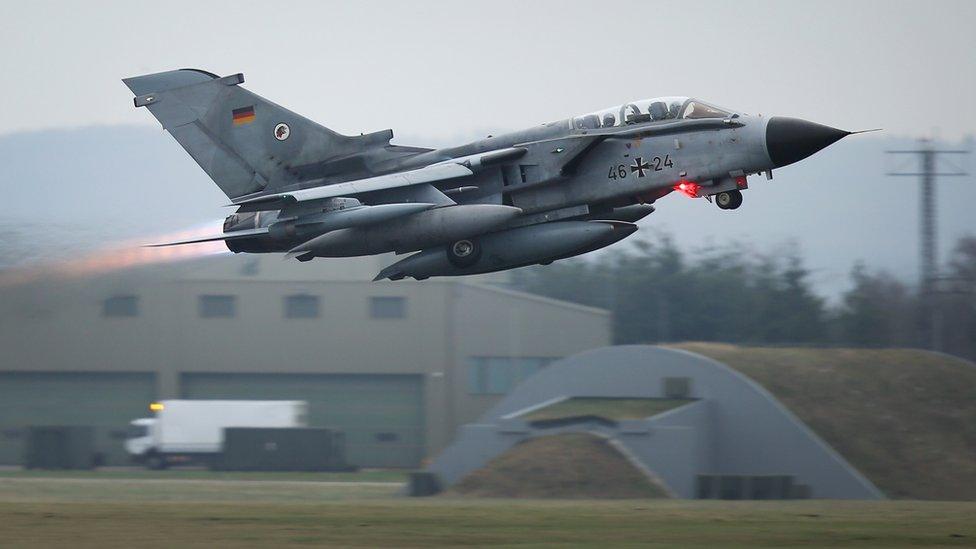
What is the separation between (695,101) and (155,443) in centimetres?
3473

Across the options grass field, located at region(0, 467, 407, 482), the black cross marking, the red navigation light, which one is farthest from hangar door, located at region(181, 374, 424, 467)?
the red navigation light

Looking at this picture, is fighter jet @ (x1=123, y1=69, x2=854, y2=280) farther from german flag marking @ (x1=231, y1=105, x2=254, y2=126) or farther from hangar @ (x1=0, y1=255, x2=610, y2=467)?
hangar @ (x1=0, y1=255, x2=610, y2=467)

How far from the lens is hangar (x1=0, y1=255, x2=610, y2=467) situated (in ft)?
173

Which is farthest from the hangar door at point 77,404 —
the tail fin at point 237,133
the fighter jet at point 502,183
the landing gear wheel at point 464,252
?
the landing gear wheel at point 464,252

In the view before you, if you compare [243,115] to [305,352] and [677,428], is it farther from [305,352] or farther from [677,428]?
[305,352]

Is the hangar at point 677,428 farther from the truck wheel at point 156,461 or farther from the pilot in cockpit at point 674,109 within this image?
the pilot in cockpit at point 674,109

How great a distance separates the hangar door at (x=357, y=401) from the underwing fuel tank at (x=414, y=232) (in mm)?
33716

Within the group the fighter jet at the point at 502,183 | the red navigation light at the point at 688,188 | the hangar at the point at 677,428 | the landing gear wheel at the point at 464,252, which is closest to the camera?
the fighter jet at the point at 502,183

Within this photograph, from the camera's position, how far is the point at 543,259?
2347 centimetres

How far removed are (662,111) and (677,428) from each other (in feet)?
57.2

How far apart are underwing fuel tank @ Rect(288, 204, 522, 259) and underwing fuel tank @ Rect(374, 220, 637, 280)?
0.72 meters

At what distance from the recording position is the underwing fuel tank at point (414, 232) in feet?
74.6

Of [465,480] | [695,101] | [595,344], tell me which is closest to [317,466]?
[465,480]

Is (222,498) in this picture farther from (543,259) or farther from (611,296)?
(611,296)
